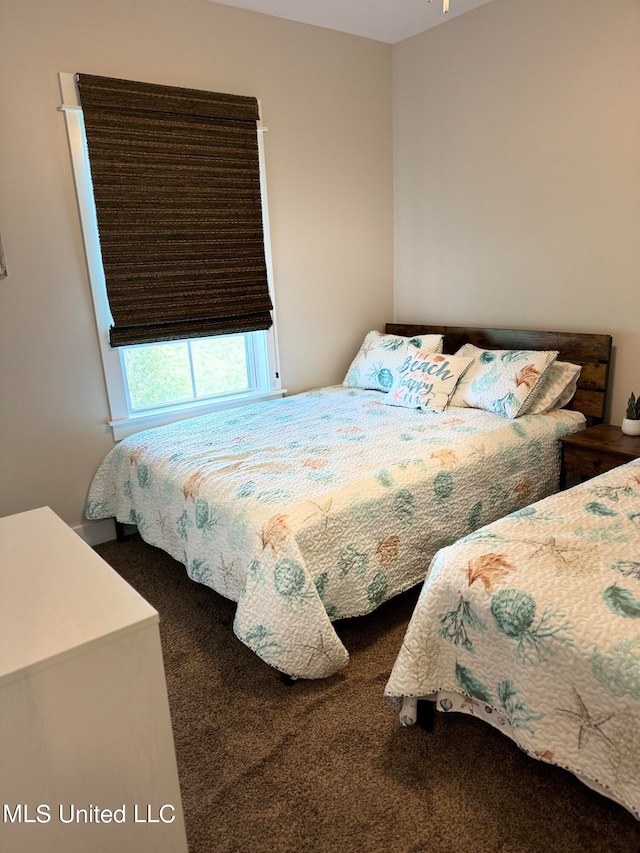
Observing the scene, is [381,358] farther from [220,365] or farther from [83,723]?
[83,723]

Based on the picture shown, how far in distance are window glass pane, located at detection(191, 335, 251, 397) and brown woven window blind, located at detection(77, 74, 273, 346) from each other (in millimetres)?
161

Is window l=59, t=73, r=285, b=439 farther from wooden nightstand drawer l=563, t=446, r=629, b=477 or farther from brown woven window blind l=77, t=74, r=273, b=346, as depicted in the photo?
wooden nightstand drawer l=563, t=446, r=629, b=477

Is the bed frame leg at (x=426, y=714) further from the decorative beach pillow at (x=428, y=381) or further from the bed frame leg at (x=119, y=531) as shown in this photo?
the bed frame leg at (x=119, y=531)

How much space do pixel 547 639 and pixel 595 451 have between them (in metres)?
1.47

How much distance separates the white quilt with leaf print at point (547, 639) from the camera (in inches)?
50.0

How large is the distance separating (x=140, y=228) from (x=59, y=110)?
0.57 meters

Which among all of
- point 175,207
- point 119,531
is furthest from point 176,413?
point 175,207

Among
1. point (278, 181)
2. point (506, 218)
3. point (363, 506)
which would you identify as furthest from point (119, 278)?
point (506, 218)

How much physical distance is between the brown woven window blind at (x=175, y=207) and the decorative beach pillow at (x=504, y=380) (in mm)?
1241

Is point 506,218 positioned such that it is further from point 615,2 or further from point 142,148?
point 142,148

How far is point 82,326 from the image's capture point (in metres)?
2.84

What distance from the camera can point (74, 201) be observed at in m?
2.72

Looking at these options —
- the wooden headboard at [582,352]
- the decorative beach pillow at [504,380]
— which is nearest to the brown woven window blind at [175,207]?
the decorative beach pillow at [504,380]

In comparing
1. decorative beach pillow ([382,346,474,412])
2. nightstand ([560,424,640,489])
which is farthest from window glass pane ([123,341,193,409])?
nightstand ([560,424,640,489])
